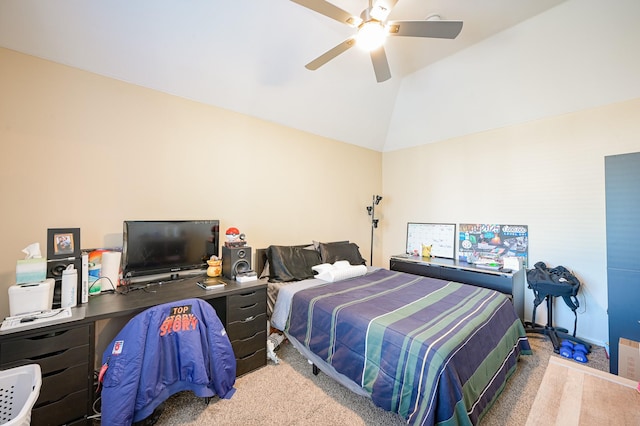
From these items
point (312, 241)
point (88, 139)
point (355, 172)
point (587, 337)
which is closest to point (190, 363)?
point (88, 139)

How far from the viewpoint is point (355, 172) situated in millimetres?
4324

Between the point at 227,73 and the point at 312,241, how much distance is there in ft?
7.63

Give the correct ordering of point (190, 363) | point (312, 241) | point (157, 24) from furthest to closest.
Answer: point (312, 241), point (157, 24), point (190, 363)

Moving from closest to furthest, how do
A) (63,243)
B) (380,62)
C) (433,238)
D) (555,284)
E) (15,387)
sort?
(15,387) → (63,243) → (380,62) → (555,284) → (433,238)

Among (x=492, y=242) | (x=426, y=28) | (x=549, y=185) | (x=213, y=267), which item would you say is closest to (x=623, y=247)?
(x=549, y=185)

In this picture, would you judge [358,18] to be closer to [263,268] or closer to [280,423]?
[263,268]

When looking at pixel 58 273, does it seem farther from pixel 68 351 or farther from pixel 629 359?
pixel 629 359

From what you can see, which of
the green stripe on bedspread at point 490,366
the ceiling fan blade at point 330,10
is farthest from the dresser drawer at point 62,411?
the ceiling fan blade at point 330,10

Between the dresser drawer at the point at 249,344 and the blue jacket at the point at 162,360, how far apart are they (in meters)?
0.35

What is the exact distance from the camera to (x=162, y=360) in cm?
157

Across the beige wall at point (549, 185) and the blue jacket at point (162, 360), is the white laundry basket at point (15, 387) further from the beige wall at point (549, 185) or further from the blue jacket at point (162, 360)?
the beige wall at point (549, 185)

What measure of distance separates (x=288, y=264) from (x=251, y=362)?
3.43ft

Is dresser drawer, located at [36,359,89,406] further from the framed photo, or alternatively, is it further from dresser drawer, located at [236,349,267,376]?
dresser drawer, located at [236,349,267,376]

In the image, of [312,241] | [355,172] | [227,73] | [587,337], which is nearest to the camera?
[227,73]
